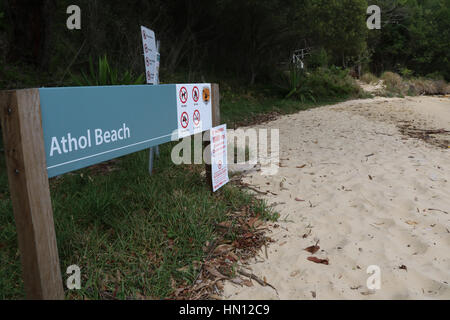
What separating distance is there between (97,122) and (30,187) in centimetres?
51

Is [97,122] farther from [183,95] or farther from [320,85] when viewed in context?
[320,85]

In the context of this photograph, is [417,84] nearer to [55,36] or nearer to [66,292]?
[55,36]

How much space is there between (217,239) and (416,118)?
288 inches

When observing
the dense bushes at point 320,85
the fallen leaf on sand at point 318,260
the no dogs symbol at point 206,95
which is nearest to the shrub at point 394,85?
the dense bushes at point 320,85

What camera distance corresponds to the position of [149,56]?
3834 millimetres

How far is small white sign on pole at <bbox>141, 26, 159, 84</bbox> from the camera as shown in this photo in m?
3.69

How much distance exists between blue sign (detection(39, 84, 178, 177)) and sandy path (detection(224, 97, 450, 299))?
111 cm

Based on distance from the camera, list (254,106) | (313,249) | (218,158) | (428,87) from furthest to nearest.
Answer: (428,87) < (254,106) < (218,158) < (313,249)

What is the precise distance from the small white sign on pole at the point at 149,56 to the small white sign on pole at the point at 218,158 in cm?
111

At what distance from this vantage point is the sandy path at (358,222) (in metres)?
2.00

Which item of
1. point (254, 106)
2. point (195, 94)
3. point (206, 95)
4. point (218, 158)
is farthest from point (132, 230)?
point (254, 106)

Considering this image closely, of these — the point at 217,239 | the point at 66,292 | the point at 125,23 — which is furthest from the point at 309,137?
the point at 125,23

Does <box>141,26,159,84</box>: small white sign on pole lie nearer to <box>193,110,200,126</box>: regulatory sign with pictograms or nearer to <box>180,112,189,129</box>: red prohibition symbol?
<box>193,110,200,126</box>: regulatory sign with pictograms

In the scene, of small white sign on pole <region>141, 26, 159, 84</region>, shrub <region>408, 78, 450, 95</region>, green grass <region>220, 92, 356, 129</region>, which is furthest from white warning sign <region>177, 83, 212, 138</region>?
shrub <region>408, 78, 450, 95</region>
